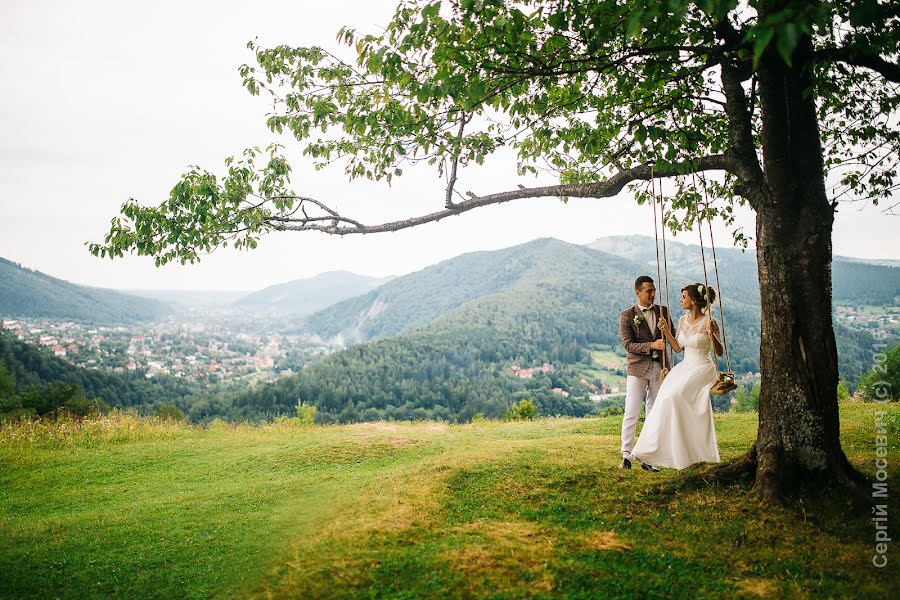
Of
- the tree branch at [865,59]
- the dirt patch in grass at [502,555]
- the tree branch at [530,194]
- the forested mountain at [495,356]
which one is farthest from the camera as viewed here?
the forested mountain at [495,356]

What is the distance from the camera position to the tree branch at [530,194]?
6.27 m

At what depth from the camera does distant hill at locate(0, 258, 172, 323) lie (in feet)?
477

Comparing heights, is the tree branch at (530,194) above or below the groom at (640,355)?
above

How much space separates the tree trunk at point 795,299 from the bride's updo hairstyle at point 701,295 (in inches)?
43.2

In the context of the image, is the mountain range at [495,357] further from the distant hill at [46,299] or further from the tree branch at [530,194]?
the tree branch at [530,194]

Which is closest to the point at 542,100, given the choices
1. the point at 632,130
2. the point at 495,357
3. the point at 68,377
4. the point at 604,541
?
the point at 632,130

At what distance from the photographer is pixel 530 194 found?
7.32m

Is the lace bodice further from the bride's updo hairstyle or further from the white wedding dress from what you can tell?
the bride's updo hairstyle

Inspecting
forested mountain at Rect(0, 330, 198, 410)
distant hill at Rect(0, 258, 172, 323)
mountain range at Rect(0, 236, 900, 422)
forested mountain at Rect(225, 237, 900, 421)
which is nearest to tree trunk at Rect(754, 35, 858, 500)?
mountain range at Rect(0, 236, 900, 422)

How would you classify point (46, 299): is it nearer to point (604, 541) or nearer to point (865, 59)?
point (604, 541)

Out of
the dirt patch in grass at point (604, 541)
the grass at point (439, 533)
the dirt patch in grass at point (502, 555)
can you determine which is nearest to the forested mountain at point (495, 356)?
the grass at point (439, 533)

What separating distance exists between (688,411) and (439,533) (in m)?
3.45

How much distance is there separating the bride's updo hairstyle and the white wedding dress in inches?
15.3

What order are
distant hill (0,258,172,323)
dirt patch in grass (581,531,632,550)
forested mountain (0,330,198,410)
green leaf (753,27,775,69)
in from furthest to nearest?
distant hill (0,258,172,323), forested mountain (0,330,198,410), dirt patch in grass (581,531,632,550), green leaf (753,27,775,69)
